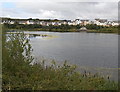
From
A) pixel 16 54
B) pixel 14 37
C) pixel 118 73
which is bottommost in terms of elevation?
pixel 118 73

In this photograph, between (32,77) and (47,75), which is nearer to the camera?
(32,77)

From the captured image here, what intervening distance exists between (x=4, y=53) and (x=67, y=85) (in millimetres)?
1930

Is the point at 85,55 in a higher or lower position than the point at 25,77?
higher

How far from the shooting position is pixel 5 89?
4.96 metres

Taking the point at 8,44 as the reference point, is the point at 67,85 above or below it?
below

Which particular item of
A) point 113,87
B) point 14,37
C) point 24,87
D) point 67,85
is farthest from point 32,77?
point 113,87

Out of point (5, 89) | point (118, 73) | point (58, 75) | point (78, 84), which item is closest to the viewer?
point (5, 89)

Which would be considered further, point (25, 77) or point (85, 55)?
point (85, 55)

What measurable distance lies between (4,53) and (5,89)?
1.07 meters

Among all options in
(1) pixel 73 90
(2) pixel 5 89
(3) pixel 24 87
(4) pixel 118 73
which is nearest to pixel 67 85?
(1) pixel 73 90

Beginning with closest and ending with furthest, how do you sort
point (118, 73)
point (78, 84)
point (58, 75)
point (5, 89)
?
point (5, 89) < point (78, 84) < point (58, 75) < point (118, 73)

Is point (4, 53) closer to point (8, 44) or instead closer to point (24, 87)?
point (8, 44)

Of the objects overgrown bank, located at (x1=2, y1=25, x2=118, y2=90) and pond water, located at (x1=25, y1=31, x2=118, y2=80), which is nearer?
overgrown bank, located at (x1=2, y1=25, x2=118, y2=90)

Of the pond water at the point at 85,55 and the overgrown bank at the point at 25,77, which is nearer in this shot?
the overgrown bank at the point at 25,77
